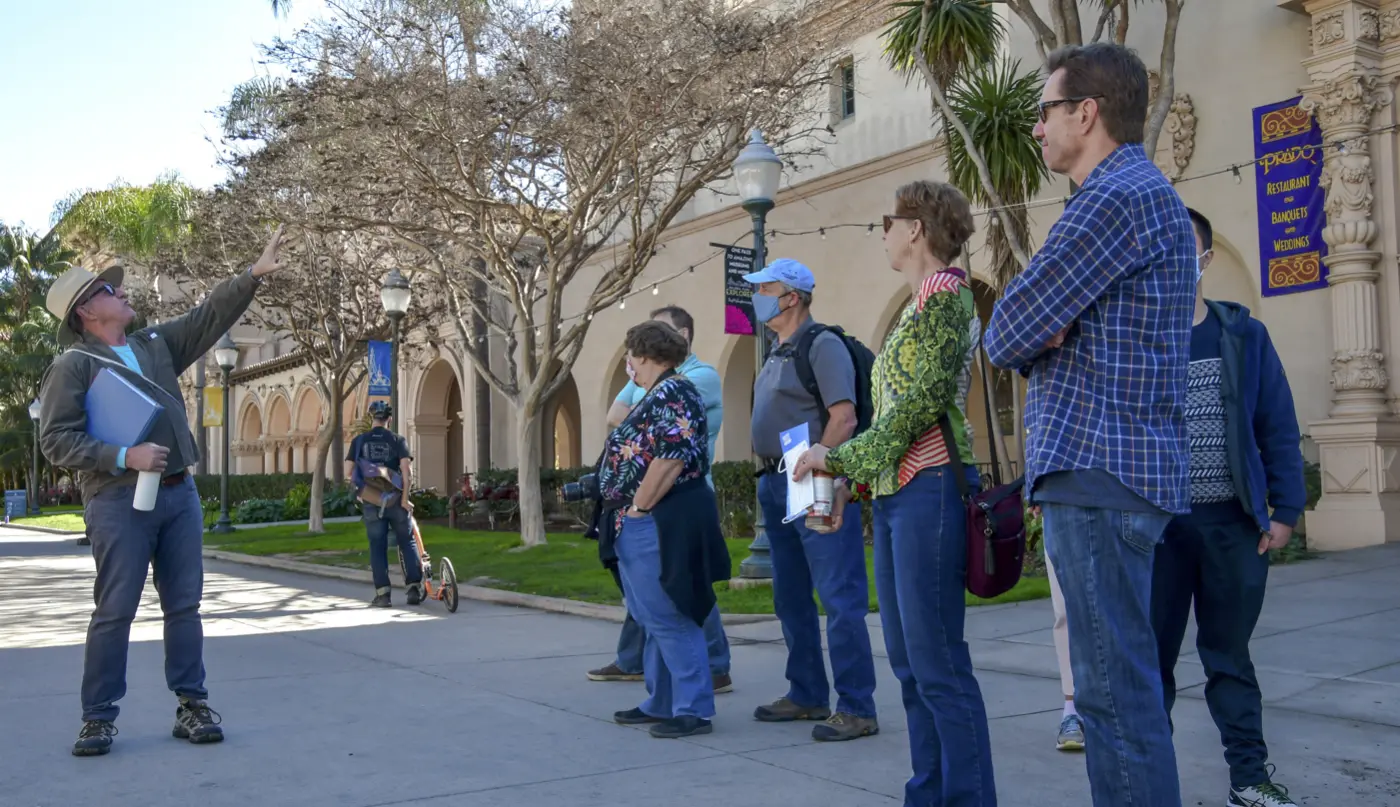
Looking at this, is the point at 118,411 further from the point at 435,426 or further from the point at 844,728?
the point at 435,426

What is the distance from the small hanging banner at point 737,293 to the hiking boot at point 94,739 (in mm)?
6811

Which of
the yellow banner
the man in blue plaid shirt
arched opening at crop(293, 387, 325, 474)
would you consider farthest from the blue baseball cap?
arched opening at crop(293, 387, 325, 474)

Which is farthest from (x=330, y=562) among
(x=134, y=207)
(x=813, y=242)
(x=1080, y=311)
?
(x=134, y=207)

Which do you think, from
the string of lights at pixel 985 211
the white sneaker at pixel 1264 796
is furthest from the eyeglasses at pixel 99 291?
the string of lights at pixel 985 211

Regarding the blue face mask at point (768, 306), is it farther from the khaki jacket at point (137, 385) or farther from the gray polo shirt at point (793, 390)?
the khaki jacket at point (137, 385)

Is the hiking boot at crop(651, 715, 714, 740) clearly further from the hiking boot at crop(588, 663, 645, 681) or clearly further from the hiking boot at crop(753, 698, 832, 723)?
the hiking boot at crop(588, 663, 645, 681)

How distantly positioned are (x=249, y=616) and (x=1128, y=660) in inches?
378

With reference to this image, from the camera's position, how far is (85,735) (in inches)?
203

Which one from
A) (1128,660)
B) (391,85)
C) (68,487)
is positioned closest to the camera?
(1128,660)

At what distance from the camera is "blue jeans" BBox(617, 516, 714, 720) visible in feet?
17.8

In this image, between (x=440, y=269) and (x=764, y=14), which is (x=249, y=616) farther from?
(x=764, y=14)

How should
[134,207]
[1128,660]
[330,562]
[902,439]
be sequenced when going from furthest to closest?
[134,207] → [330,562] → [902,439] → [1128,660]

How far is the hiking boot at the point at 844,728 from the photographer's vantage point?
5223 mm

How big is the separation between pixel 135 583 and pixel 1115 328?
4359 millimetres
